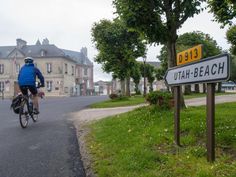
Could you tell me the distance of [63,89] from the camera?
77.8 m

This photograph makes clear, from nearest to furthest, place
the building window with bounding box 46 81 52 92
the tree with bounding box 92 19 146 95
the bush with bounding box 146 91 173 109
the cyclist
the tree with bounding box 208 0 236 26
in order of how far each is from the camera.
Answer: the cyclist
the bush with bounding box 146 91 173 109
the tree with bounding box 208 0 236 26
the tree with bounding box 92 19 146 95
the building window with bounding box 46 81 52 92

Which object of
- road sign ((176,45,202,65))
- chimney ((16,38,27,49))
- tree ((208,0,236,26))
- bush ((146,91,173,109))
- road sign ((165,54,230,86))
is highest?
chimney ((16,38,27,49))

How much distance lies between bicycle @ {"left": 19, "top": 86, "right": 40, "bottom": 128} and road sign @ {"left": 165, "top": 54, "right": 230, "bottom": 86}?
16.6 ft

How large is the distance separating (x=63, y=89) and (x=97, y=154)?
71.9 m

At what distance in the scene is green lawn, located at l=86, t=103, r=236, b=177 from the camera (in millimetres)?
5121

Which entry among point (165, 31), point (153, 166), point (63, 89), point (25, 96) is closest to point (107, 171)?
point (153, 166)

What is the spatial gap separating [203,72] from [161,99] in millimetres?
6047

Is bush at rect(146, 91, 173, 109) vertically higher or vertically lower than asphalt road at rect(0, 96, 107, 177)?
higher

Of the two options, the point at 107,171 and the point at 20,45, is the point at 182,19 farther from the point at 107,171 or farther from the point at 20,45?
the point at 20,45

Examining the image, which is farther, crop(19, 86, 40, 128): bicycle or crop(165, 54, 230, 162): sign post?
crop(19, 86, 40, 128): bicycle

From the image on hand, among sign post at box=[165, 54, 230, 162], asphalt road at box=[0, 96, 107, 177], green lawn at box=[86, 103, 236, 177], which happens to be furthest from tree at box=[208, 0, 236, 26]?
sign post at box=[165, 54, 230, 162]

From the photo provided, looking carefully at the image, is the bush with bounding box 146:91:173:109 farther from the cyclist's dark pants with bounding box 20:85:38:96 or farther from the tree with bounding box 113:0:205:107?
the cyclist's dark pants with bounding box 20:85:38:96

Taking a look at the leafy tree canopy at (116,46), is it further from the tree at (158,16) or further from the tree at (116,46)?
the tree at (158,16)

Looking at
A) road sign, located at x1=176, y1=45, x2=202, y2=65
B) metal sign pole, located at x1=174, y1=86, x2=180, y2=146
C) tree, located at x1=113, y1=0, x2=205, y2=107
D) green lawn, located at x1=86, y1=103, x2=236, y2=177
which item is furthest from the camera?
tree, located at x1=113, y1=0, x2=205, y2=107
